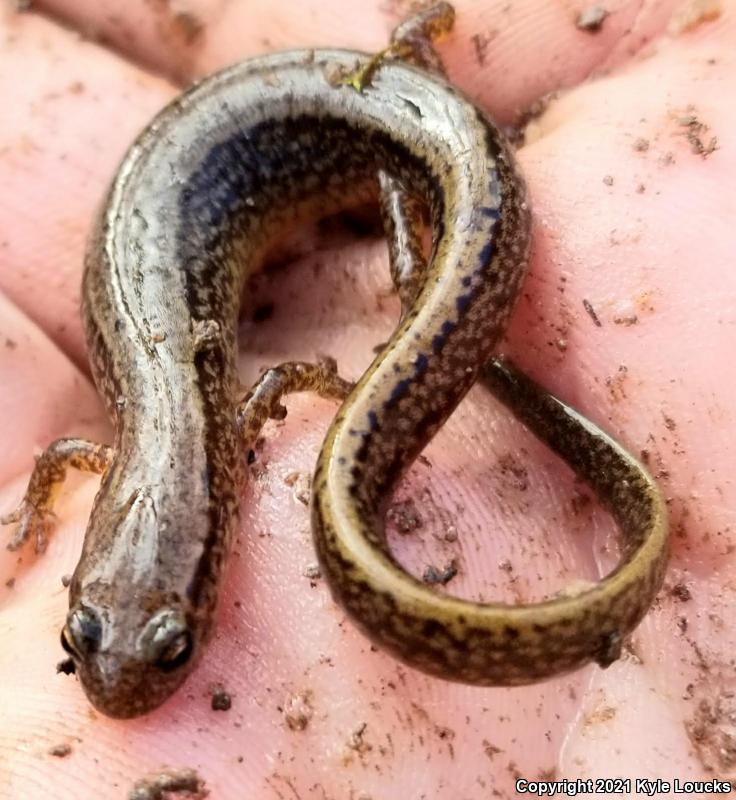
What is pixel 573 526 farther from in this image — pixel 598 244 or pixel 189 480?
pixel 189 480

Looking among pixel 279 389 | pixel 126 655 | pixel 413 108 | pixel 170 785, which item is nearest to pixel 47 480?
pixel 279 389

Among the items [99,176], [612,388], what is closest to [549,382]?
[612,388]

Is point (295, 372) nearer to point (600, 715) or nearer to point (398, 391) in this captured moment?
point (398, 391)

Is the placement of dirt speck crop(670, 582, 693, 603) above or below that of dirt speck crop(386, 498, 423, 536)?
above

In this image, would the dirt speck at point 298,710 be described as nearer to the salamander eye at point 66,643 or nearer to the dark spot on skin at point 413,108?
the salamander eye at point 66,643

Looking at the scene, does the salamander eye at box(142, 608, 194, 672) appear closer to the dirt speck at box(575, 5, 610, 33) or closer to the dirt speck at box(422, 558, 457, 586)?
the dirt speck at box(422, 558, 457, 586)

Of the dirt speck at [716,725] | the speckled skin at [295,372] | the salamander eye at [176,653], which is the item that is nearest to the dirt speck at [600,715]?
the dirt speck at [716,725]

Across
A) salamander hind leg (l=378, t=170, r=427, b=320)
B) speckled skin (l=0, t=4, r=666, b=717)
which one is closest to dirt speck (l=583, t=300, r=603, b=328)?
speckled skin (l=0, t=4, r=666, b=717)
